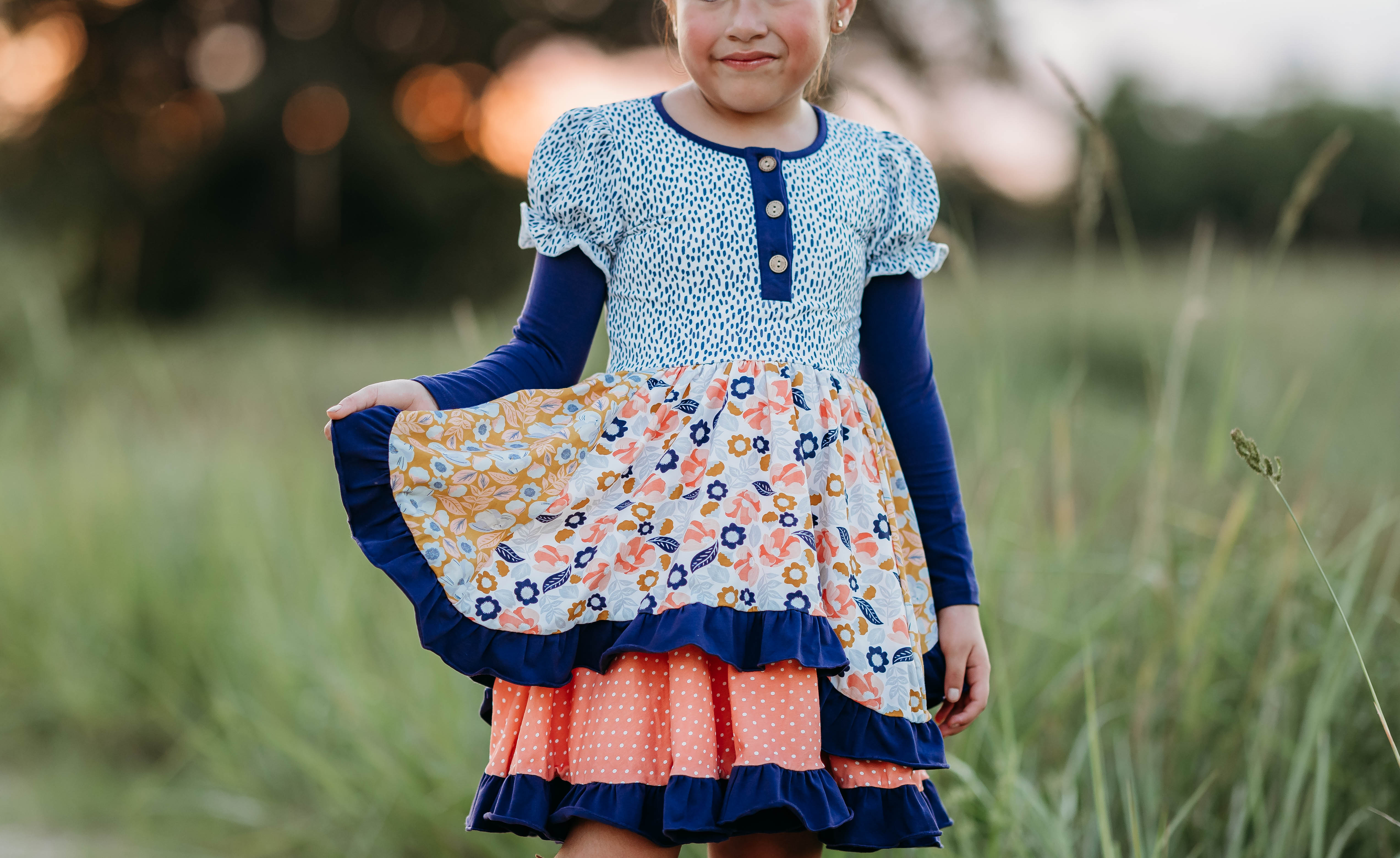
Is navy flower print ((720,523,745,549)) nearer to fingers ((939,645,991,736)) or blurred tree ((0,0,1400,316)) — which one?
fingers ((939,645,991,736))

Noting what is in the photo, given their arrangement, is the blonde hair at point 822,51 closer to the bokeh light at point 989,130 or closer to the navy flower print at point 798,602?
the navy flower print at point 798,602

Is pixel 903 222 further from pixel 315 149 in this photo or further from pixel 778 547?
pixel 315 149

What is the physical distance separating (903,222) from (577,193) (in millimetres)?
395

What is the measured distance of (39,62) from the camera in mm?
9422

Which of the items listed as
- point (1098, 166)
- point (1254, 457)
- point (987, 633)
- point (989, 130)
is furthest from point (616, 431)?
point (989, 130)

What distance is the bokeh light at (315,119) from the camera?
9.67 metres

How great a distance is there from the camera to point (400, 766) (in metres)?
2.10

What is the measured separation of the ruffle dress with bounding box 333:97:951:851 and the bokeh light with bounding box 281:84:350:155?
9270mm

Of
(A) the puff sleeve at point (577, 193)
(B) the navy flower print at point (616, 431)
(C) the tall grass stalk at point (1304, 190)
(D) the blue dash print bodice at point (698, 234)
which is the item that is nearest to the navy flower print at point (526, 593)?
(B) the navy flower print at point (616, 431)

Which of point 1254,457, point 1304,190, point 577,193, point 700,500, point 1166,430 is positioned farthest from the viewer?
point 1166,430

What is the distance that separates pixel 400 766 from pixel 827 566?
1240 mm

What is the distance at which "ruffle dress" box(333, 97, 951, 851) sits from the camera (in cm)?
109

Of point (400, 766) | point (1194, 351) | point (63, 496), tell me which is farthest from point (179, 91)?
point (400, 766)

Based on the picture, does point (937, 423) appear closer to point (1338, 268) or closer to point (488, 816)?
point (488, 816)
